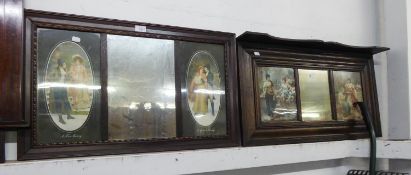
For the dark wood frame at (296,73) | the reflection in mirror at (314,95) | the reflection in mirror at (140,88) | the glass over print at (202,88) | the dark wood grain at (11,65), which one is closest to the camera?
the dark wood grain at (11,65)

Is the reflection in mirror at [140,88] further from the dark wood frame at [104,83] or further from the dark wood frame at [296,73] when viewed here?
the dark wood frame at [296,73]

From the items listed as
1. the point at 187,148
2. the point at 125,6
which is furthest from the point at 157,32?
the point at 187,148

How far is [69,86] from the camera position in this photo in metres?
1.14

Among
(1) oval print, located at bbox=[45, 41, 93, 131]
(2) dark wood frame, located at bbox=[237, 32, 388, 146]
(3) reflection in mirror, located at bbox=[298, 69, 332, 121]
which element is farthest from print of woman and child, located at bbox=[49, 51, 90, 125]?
(3) reflection in mirror, located at bbox=[298, 69, 332, 121]

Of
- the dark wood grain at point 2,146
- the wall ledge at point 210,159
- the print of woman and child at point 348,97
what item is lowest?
the wall ledge at point 210,159

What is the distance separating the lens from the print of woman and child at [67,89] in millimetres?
1117

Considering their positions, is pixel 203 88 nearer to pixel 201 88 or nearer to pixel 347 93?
pixel 201 88

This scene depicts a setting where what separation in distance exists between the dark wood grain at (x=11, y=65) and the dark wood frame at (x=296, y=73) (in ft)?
2.41

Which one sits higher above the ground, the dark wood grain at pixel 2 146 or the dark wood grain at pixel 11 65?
the dark wood grain at pixel 11 65

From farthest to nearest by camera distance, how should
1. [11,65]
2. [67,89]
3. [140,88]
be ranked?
[140,88] → [67,89] → [11,65]

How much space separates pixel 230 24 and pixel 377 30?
0.87 m

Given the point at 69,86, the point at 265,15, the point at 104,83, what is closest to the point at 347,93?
the point at 265,15

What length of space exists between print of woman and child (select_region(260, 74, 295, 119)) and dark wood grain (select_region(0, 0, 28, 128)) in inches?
33.1

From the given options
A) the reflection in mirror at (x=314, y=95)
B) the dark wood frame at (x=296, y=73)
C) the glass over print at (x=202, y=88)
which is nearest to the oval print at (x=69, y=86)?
the glass over print at (x=202, y=88)
